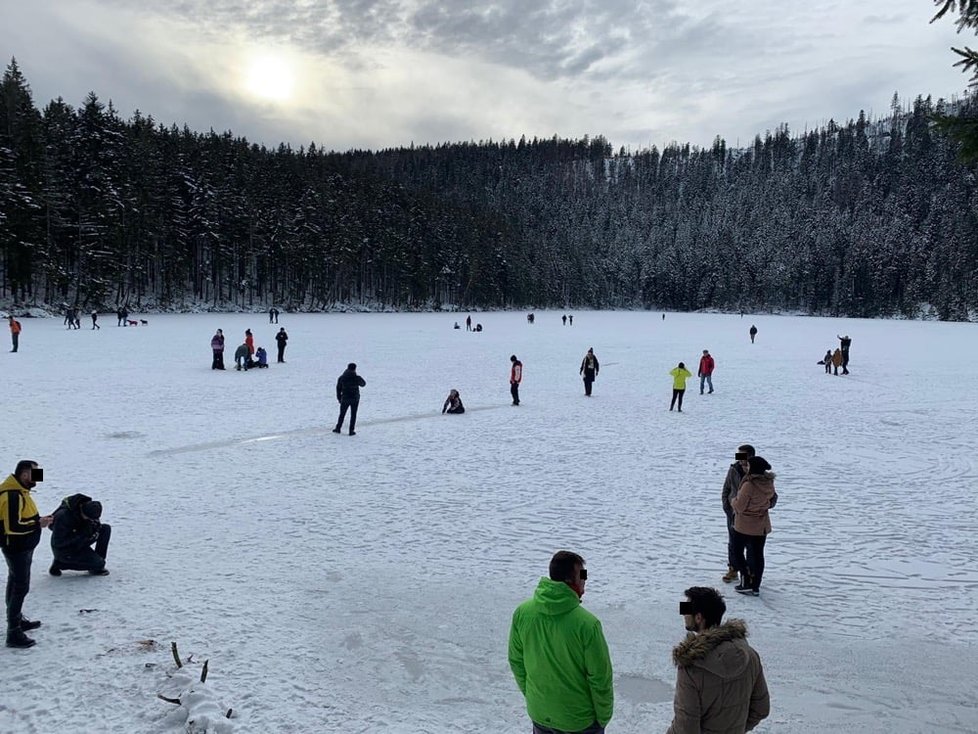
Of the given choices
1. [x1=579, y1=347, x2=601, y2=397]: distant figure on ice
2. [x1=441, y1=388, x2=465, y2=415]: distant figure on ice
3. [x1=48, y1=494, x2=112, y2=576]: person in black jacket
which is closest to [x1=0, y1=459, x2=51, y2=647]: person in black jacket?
[x1=48, y1=494, x2=112, y2=576]: person in black jacket

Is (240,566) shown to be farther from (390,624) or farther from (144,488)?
(144,488)

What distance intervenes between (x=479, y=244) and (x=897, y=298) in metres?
86.6

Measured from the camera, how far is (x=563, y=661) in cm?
335

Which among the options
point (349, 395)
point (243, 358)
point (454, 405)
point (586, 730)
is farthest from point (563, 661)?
point (243, 358)

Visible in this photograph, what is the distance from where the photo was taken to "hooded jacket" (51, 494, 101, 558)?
7.24 metres

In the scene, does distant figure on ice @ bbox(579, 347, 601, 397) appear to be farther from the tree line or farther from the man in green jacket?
the man in green jacket

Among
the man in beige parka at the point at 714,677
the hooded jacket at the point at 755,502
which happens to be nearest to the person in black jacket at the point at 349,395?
the hooded jacket at the point at 755,502

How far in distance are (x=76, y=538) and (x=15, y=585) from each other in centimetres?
160

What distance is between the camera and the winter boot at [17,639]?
5746mm

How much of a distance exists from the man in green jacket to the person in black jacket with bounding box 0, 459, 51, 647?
4.85 metres

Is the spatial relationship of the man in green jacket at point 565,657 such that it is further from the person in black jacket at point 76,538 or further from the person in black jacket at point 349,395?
the person in black jacket at point 349,395

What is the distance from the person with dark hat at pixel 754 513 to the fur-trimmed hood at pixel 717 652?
14.2 feet

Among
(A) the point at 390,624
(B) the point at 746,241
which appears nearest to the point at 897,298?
(B) the point at 746,241

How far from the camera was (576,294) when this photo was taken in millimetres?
148625
